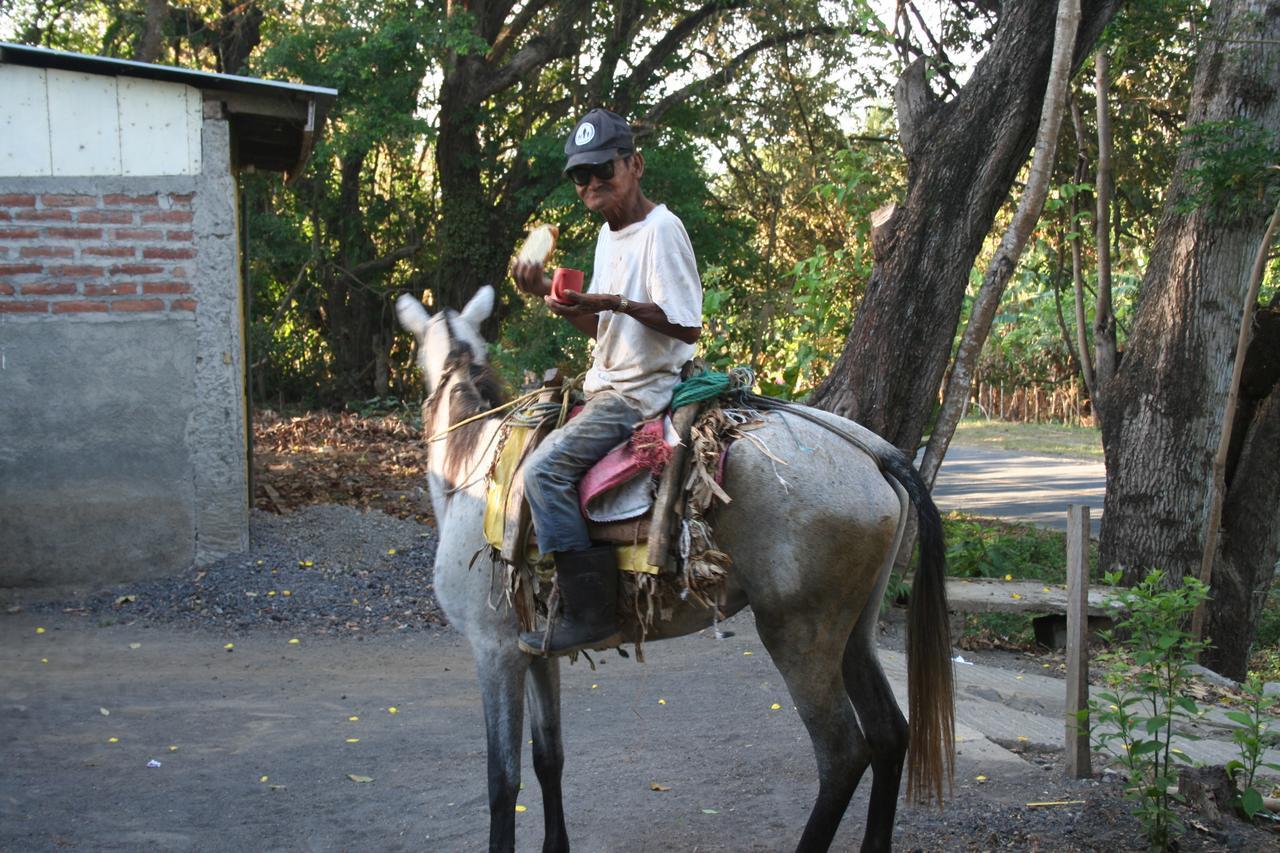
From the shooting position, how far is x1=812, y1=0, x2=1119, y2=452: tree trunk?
761 centimetres

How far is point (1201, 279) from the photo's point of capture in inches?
329

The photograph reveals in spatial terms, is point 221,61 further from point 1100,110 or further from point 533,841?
point 533,841

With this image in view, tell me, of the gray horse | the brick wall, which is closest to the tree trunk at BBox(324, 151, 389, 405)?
the brick wall

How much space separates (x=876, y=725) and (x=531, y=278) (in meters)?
2.05

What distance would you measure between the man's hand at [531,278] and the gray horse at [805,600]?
0.59 meters

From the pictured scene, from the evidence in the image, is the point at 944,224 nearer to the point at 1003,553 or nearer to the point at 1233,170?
the point at 1233,170

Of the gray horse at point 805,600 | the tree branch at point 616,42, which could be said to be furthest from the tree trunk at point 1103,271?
the tree branch at point 616,42

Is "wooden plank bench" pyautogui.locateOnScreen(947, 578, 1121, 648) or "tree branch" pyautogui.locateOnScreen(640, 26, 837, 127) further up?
"tree branch" pyautogui.locateOnScreen(640, 26, 837, 127)

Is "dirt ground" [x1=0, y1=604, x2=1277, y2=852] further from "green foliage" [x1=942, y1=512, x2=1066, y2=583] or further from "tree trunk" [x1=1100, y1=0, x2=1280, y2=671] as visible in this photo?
"tree trunk" [x1=1100, y1=0, x2=1280, y2=671]

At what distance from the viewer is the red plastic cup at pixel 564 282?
3.59 metres

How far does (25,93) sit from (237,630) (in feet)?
13.0

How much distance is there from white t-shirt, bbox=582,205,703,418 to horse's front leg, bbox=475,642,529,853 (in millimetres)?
1026

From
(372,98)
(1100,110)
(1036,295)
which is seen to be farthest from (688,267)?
(1036,295)

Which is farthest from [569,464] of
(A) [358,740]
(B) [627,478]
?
(A) [358,740]
